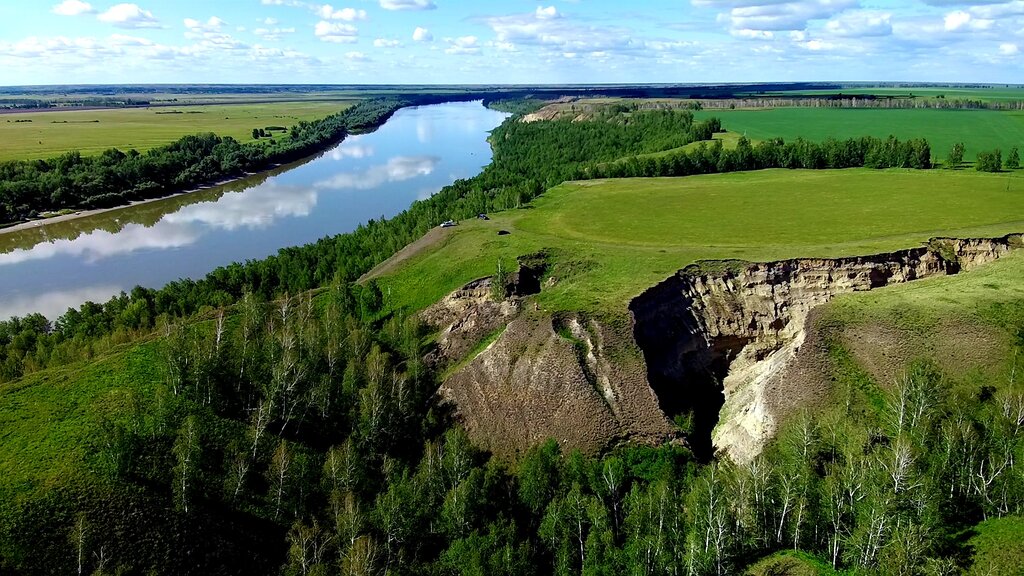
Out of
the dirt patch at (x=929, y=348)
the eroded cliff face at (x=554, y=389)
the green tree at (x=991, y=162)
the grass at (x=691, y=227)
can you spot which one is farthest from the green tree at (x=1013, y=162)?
the eroded cliff face at (x=554, y=389)

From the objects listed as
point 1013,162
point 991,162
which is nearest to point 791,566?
point 991,162

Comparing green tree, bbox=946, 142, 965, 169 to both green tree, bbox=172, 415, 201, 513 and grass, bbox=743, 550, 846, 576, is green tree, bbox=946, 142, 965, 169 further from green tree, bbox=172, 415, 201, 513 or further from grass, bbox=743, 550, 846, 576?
green tree, bbox=172, 415, 201, 513

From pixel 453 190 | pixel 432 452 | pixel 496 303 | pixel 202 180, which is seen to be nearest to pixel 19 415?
pixel 432 452

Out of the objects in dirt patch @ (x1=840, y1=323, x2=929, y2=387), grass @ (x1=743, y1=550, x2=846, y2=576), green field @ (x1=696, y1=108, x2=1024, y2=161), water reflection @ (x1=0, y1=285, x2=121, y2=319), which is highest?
green field @ (x1=696, y1=108, x2=1024, y2=161)

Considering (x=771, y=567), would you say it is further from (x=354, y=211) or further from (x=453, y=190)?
(x=354, y=211)

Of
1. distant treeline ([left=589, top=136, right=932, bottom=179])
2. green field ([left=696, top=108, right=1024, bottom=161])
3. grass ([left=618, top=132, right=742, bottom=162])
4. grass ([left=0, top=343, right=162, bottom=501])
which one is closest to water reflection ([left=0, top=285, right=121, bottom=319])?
grass ([left=0, top=343, right=162, bottom=501])

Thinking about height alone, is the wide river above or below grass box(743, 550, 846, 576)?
above

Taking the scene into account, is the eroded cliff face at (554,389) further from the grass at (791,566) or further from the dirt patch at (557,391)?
the grass at (791,566)
